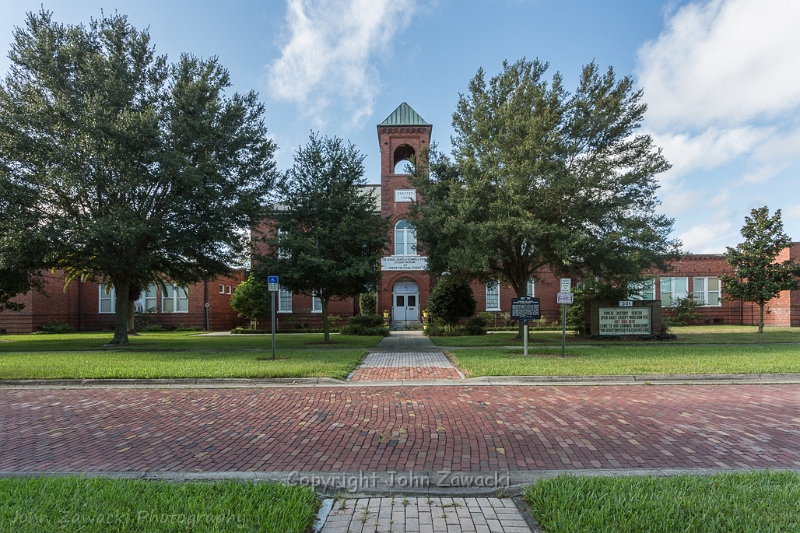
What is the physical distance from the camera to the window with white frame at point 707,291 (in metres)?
37.8

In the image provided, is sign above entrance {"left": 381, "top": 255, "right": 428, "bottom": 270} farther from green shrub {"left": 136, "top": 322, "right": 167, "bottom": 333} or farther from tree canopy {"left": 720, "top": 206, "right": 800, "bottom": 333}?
tree canopy {"left": 720, "top": 206, "right": 800, "bottom": 333}

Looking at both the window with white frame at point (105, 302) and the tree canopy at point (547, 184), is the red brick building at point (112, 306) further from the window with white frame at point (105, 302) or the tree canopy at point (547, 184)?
the tree canopy at point (547, 184)

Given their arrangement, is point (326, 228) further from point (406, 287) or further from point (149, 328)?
point (149, 328)

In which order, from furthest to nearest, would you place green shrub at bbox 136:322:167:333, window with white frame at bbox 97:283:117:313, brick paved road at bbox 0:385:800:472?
window with white frame at bbox 97:283:117:313
green shrub at bbox 136:322:167:333
brick paved road at bbox 0:385:800:472

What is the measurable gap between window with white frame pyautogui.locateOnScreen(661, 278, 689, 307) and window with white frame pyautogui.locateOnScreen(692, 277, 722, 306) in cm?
70

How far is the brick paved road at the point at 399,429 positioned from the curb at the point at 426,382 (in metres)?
0.74

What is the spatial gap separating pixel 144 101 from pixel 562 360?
1841 centimetres

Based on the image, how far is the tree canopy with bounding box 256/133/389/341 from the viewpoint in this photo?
18.4 metres

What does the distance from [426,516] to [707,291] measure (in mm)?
42639

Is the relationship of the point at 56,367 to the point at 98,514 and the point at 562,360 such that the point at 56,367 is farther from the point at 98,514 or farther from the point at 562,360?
the point at 562,360

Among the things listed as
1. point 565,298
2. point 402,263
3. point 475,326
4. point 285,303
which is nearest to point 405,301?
point 402,263

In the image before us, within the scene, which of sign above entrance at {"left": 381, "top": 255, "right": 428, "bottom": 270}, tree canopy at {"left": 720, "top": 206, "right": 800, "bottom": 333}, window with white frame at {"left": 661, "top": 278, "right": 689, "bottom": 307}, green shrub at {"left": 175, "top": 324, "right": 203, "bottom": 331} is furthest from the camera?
window with white frame at {"left": 661, "top": 278, "right": 689, "bottom": 307}

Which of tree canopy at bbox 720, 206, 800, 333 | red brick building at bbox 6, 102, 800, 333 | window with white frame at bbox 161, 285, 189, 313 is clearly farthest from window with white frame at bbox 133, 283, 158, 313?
tree canopy at bbox 720, 206, 800, 333

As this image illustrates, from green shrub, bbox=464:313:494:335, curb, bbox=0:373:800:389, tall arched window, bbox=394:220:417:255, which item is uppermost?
tall arched window, bbox=394:220:417:255
